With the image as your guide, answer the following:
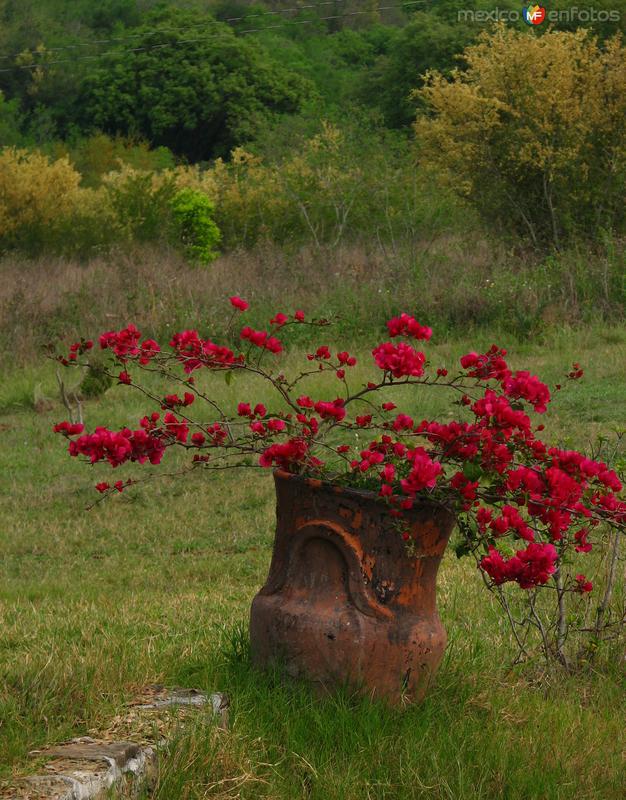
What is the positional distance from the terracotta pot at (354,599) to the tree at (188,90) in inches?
1640

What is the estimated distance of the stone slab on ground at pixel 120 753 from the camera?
2.62 m

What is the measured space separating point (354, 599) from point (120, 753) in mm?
905

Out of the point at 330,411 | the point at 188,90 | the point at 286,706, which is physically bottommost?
the point at 286,706

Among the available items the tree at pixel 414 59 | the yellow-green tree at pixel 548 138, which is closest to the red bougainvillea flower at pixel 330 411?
the yellow-green tree at pixel 548 138

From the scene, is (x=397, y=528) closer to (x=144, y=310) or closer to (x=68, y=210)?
(x=144, y=310)

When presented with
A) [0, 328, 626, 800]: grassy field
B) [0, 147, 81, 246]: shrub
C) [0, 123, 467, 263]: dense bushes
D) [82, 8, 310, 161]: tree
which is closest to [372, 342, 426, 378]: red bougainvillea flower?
[0, 328, 626, 800]: grassy field

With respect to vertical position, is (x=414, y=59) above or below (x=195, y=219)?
above

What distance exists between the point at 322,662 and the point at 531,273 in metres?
12.8

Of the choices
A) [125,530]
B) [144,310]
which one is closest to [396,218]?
[144,310]

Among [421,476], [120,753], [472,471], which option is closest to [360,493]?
[421,476]

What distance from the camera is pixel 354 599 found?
3.41m

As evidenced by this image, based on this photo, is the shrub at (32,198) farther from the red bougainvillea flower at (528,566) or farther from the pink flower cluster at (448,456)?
the red bougainvillea flower at (528,566)

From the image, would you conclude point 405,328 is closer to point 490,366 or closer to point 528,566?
point 490,366

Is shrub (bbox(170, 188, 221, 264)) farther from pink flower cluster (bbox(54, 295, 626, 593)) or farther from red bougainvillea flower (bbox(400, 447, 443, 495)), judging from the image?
red bougainvillea flower (bbox(400, 447, 443, 495))
